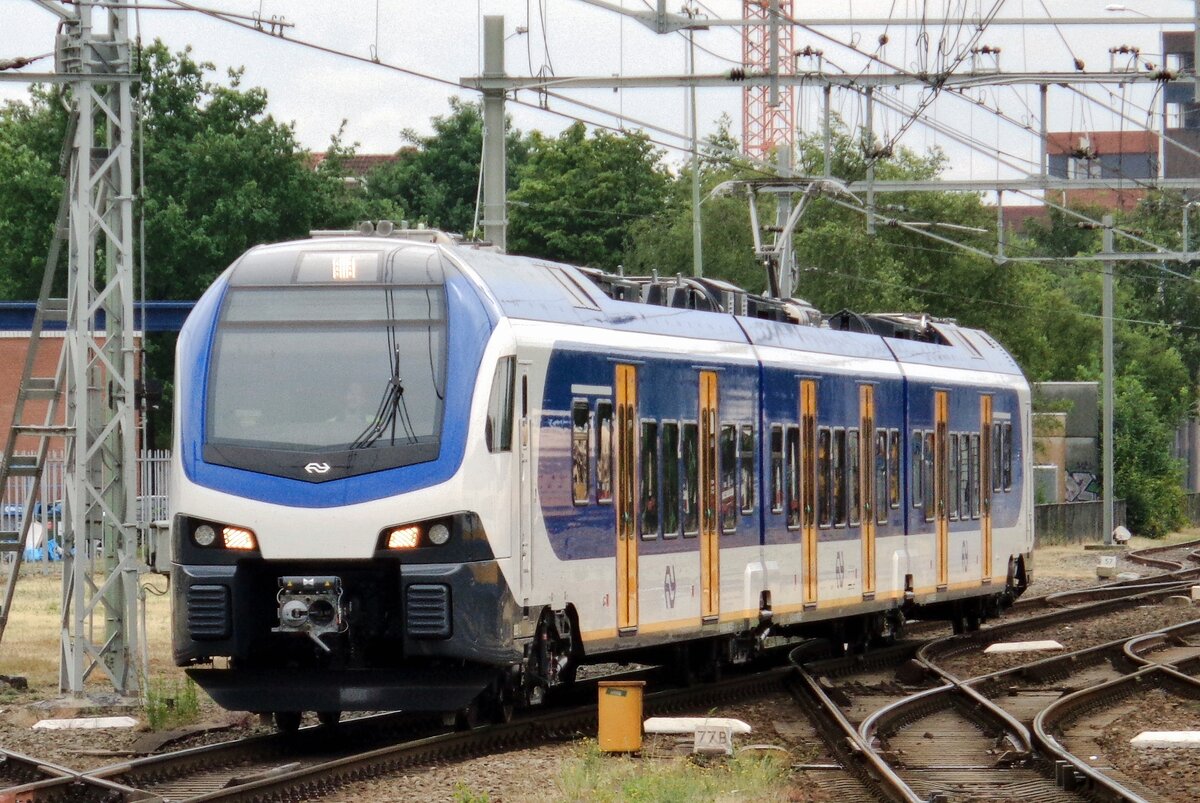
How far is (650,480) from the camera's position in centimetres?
1642

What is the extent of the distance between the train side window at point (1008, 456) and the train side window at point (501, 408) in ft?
44.9

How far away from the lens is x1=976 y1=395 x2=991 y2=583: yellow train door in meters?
25.7

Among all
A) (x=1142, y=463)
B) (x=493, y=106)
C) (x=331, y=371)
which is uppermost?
(x=493, y=106)

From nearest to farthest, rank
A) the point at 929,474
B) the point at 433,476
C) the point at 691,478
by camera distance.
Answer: the point at 433,476 < the point at 691,478 < the point at 929,474

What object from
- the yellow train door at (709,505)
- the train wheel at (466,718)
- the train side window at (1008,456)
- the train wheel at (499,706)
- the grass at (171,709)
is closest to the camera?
the train wheel at (466,718)

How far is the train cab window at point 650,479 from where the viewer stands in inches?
642

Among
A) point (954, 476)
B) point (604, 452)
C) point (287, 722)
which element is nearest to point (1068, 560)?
point (954, 476)

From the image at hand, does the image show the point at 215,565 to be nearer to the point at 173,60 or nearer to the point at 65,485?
the point at 65,485

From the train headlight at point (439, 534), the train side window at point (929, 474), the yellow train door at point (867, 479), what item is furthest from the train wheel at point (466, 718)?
the train side window at point (929, 474)

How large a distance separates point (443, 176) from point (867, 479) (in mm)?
61457

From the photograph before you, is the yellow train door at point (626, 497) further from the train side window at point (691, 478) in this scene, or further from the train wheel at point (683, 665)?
the train wheel at point (683, 665)

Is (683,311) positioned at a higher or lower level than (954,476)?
higher

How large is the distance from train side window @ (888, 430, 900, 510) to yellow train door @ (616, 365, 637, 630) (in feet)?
22.4

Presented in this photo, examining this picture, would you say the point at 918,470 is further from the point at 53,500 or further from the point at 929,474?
the point at 53,500
